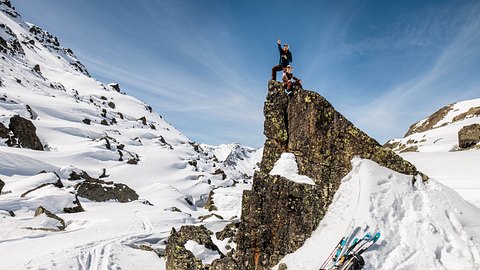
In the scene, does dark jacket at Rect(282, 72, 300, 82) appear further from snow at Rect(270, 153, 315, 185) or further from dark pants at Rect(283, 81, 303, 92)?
snow at Rect(270, 153, 315, 185)

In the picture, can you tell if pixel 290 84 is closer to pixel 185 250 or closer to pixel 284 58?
pixel 284 58

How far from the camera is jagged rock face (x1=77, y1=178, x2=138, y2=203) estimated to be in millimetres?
47250

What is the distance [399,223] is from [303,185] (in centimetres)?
467

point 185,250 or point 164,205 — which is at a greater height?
point 164,205

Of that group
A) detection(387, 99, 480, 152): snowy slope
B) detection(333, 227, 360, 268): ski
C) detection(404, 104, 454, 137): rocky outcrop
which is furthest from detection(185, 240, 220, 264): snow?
detection(404, 104, 454, 137): rocky outcrop

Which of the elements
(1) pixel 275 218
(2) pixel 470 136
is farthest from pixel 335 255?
(2) pixel 470 136

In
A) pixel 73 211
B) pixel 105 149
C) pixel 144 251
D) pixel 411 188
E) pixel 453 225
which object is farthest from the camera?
pixel 105 149

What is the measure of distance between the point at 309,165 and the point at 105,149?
6739 centimetres

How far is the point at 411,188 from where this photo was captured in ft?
46.0

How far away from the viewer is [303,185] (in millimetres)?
15586

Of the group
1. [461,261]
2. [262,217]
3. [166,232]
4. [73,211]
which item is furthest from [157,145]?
[461,261]

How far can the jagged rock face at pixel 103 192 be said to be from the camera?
155ft

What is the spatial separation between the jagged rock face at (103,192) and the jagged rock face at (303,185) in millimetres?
39400

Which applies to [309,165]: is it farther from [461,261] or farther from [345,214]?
[461,261]
